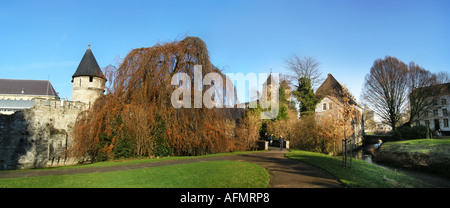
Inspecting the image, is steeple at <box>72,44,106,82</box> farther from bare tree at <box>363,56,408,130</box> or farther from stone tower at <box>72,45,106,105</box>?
bare tree at <box>363,56,408,130</box>

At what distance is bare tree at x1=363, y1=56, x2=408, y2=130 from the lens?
33.5 metres

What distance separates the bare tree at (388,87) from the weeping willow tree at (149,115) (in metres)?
29.6

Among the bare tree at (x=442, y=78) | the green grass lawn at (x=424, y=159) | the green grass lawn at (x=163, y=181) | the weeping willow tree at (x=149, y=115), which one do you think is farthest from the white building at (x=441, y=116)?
the green grass lawn at (x=163, y=181)

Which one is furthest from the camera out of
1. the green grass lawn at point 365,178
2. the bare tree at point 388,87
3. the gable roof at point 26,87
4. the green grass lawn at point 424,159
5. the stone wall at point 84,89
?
the gable roof at point 26,87

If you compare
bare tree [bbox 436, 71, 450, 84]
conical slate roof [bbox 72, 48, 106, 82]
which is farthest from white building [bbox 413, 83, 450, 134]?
conical slate roof [bbox 72, 48, 106, 82]

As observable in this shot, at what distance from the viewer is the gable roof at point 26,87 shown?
42719 millimetres

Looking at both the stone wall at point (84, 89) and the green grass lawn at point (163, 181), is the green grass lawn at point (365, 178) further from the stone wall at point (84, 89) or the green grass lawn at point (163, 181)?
the stone wall at point (84, 89)

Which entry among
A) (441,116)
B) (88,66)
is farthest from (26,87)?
(441,116)

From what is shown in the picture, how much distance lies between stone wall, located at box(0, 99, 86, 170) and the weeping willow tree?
634 cm

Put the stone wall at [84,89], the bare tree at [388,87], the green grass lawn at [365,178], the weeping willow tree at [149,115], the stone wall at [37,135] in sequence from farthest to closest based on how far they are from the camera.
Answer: the bare tree at [388,87]
the stone wall at [84,89]
the stone wall at [37,135]
the weeping willow tree at [149,115]
the green grass lawn at [365,178]

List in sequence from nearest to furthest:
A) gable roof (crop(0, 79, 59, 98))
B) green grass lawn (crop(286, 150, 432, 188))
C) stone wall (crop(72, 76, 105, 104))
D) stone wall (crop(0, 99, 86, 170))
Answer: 1. green grass lawn (crop(286, 150, 432, 188))
2. stone wall (crop(0, 99, 86, 170))
3. stone wall (crop(72, 76, 105, 104))
4. gable roof (crop(0, 79, 59, 98))

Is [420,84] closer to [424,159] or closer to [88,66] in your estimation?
[424,159]
